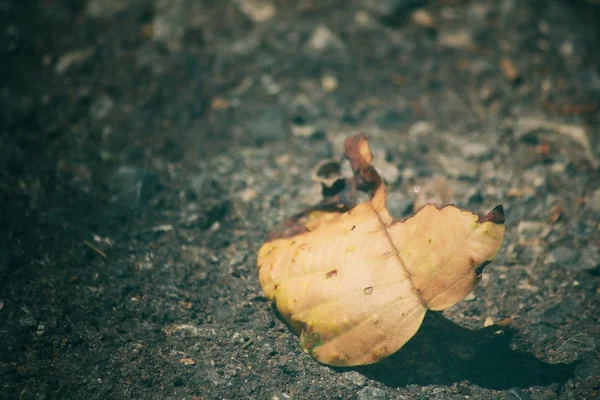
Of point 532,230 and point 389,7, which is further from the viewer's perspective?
point 389,7

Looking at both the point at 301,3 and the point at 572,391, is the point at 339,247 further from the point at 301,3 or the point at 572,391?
the point at 301,3

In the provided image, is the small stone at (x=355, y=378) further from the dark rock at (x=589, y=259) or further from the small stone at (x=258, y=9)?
the small stone at (x=258, y=9)

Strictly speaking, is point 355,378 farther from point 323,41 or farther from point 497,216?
point 323,41

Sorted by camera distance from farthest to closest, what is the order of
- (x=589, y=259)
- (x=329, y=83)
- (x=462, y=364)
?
(x=329, y=83)
(x=589, y=259)
(x=462, y=364)

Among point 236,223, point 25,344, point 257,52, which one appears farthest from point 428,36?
point 25,344

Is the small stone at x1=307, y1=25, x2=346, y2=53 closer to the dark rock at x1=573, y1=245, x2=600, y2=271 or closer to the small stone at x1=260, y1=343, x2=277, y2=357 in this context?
the dark rock at x1=573, y1=245, x2=600, y2=271

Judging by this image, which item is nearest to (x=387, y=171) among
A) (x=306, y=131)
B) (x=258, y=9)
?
(x=306, y=131)

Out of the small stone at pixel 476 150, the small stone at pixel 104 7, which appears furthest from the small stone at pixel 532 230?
the small stone at pixel 104 7
